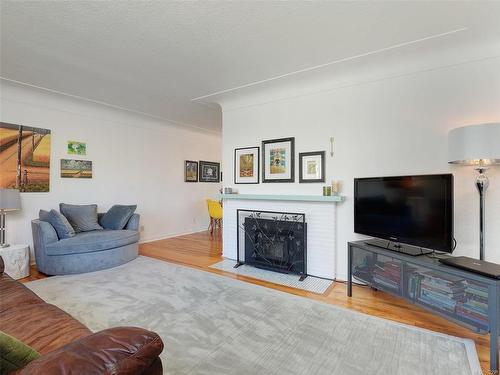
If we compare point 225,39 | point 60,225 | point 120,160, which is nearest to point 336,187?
point 225,39

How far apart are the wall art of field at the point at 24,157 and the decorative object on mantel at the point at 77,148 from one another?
0.31 m

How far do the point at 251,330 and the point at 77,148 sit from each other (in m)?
4.14

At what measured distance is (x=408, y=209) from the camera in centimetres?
246

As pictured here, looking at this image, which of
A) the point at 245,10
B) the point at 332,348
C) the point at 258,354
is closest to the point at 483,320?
the point at 332,348

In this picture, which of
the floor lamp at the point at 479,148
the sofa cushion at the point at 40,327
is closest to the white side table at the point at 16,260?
the sofa cushion at the point at 40,327

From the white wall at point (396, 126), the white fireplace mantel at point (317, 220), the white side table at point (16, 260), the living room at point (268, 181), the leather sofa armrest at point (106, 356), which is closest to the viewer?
the leather sofa armrest at point (106, 356)

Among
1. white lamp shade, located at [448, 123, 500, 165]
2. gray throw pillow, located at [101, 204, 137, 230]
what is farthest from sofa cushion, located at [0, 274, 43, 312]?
white lamp shade, located at [448, 123, 500, 165]

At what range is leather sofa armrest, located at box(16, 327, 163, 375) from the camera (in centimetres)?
64

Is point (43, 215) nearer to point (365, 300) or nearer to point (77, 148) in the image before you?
point (77, 148)

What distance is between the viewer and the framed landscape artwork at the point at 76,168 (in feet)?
13.8

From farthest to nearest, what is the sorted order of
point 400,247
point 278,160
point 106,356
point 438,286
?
point 278,160, point 400,247, point 438,286, point 106,356

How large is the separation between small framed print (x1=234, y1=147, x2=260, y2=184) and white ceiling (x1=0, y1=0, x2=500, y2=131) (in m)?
1.00

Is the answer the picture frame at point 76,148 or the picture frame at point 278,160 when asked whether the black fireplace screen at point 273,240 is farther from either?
the picture frame at point 76,148

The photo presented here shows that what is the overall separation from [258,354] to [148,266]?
8.06ft
